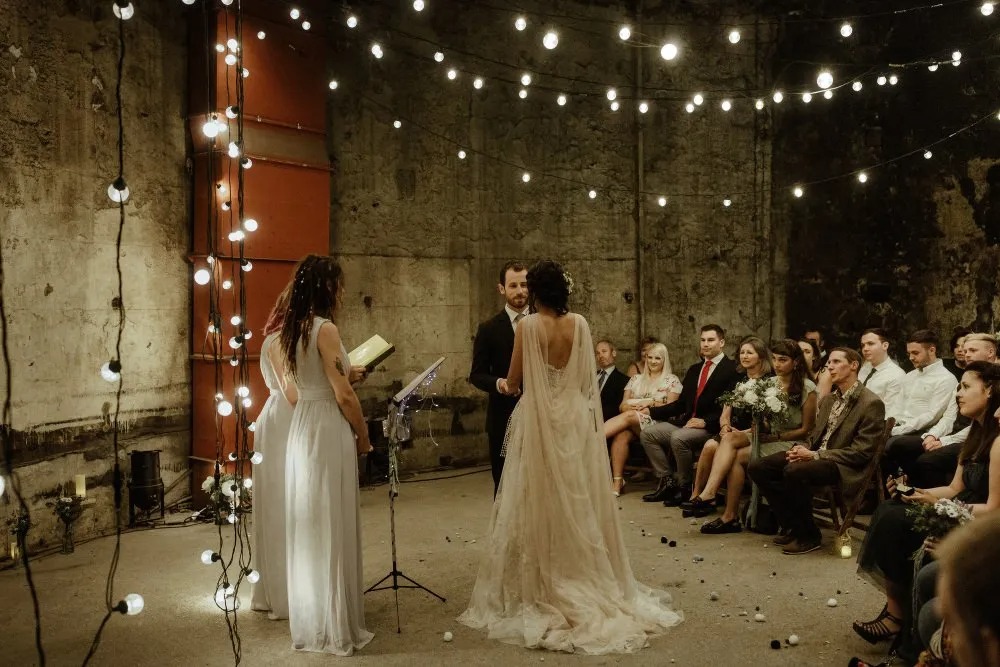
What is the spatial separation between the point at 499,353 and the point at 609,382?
2925 mm

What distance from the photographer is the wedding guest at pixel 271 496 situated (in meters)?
4.25

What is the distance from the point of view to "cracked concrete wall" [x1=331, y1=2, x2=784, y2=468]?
7977 mm

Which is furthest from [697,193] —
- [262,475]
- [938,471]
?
[262,475]

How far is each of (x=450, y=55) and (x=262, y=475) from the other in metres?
5.44

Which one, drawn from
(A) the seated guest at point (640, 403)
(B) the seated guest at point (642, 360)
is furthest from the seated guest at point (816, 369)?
(B) the seated guest at point (642, 360)

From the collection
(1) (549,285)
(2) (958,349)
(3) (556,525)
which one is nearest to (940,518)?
(3) (556,525)

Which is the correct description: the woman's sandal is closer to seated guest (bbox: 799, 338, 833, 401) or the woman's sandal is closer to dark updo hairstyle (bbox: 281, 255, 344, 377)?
seated guest (bbox: 799, 338, 833, 401)

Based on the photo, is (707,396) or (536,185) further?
(536,185)

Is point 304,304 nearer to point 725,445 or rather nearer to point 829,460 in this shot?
point 829,460

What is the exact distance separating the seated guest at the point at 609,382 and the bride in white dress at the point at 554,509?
3.38 m

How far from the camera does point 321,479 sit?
3789mm

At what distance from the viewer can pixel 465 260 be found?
8500 millimetres

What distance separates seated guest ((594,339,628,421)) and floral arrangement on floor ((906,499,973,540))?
4.35m

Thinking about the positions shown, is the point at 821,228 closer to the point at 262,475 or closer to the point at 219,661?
the point at 262,475
